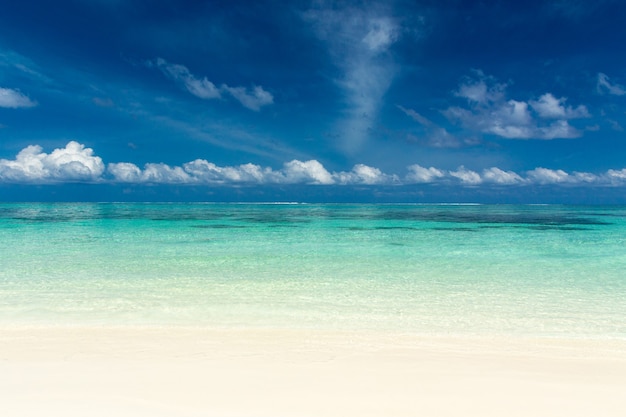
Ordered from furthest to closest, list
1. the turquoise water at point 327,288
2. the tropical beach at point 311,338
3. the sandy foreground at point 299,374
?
1. the turquoise water at point 327,288
2. the tropical beach at point 311,338
3. the sandy foreground at point 299,374

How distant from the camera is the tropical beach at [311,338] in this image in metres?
3.81

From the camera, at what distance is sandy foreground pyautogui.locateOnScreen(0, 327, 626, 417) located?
364cm

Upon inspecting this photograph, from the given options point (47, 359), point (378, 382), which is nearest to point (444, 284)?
point (378, 382)

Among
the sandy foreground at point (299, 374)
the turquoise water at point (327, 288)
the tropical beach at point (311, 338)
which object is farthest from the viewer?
the turquoise water at point (327, 288)

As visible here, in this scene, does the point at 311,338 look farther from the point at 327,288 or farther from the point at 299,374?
the point at 327,288

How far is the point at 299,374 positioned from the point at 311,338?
134cm

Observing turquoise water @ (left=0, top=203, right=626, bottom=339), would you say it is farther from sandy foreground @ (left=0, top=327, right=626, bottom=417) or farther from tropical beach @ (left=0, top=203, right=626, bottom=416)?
sandy foreground @ (left=0, top=327, right=626, bottom=417)

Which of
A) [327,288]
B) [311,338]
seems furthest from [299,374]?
[327,288]

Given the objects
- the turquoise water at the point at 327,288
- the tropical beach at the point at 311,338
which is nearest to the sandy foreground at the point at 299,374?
the tropical beach at the point at 311,338

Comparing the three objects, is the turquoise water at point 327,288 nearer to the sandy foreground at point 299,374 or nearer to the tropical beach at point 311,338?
the tropical beach at point 311,338

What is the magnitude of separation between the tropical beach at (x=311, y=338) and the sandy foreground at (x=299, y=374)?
0.02 meters

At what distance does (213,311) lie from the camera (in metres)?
7.29

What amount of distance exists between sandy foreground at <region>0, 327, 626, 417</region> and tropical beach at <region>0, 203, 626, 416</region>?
0.9 inches

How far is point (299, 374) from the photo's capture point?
4.43 metres
